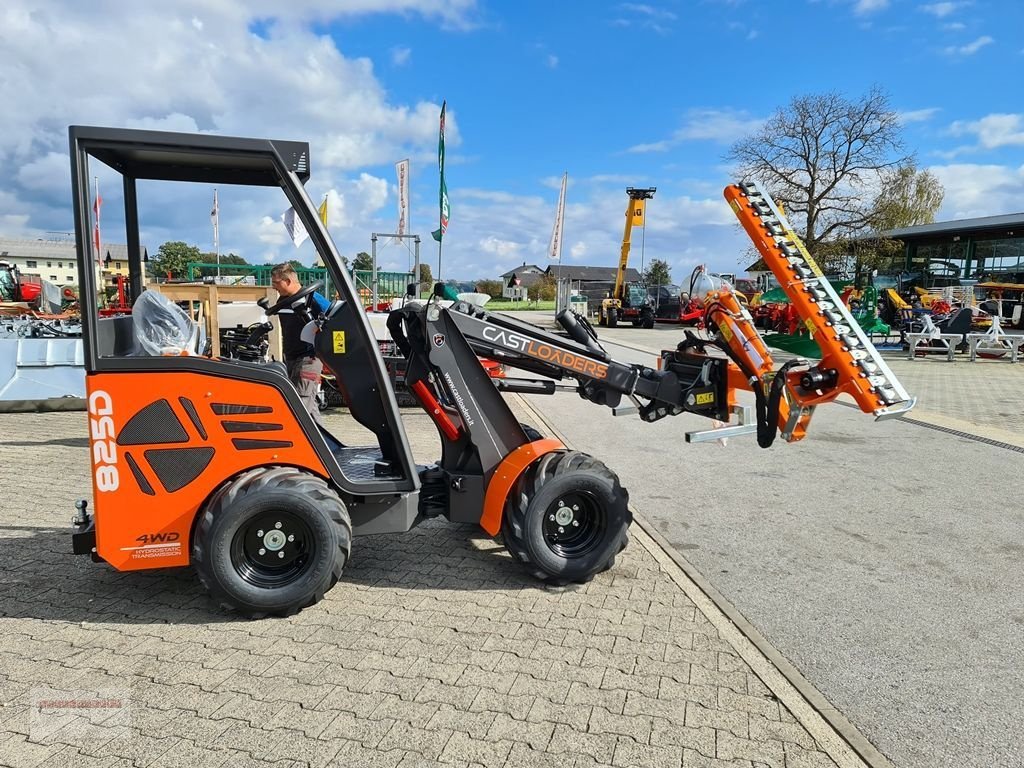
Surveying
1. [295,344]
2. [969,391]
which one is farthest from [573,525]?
[969,391]

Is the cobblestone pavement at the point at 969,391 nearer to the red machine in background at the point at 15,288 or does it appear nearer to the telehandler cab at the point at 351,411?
the telehandler cab at the point at 351,411

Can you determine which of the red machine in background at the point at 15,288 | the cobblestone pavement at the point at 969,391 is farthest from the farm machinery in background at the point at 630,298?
the red machine in background at the point at 15,288

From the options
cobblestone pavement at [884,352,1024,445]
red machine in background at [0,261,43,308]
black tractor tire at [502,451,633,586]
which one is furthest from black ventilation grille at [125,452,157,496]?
red machine in background at [0,261,43,308]

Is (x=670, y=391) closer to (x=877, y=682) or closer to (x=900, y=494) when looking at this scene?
(x=877, y=682)

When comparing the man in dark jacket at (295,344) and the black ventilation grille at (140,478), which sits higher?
the man in dark jacket at (295,344)

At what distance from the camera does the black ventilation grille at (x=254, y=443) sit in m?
3.58

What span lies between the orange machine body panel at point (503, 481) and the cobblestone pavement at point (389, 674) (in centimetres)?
40

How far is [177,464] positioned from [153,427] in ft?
0.72

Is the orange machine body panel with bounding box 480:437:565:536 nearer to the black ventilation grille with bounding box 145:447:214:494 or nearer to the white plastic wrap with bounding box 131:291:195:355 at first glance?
the black ventilation grille with bounding box 145:447:214:494

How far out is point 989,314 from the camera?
22.4m

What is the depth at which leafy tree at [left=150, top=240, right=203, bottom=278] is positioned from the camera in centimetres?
1479

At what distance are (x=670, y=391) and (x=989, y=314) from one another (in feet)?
76.3

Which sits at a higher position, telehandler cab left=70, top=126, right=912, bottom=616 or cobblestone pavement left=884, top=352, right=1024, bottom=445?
telehandler cab left=70, top=126, right=912, bottom=616

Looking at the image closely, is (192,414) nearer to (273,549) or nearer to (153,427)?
(153,427)
